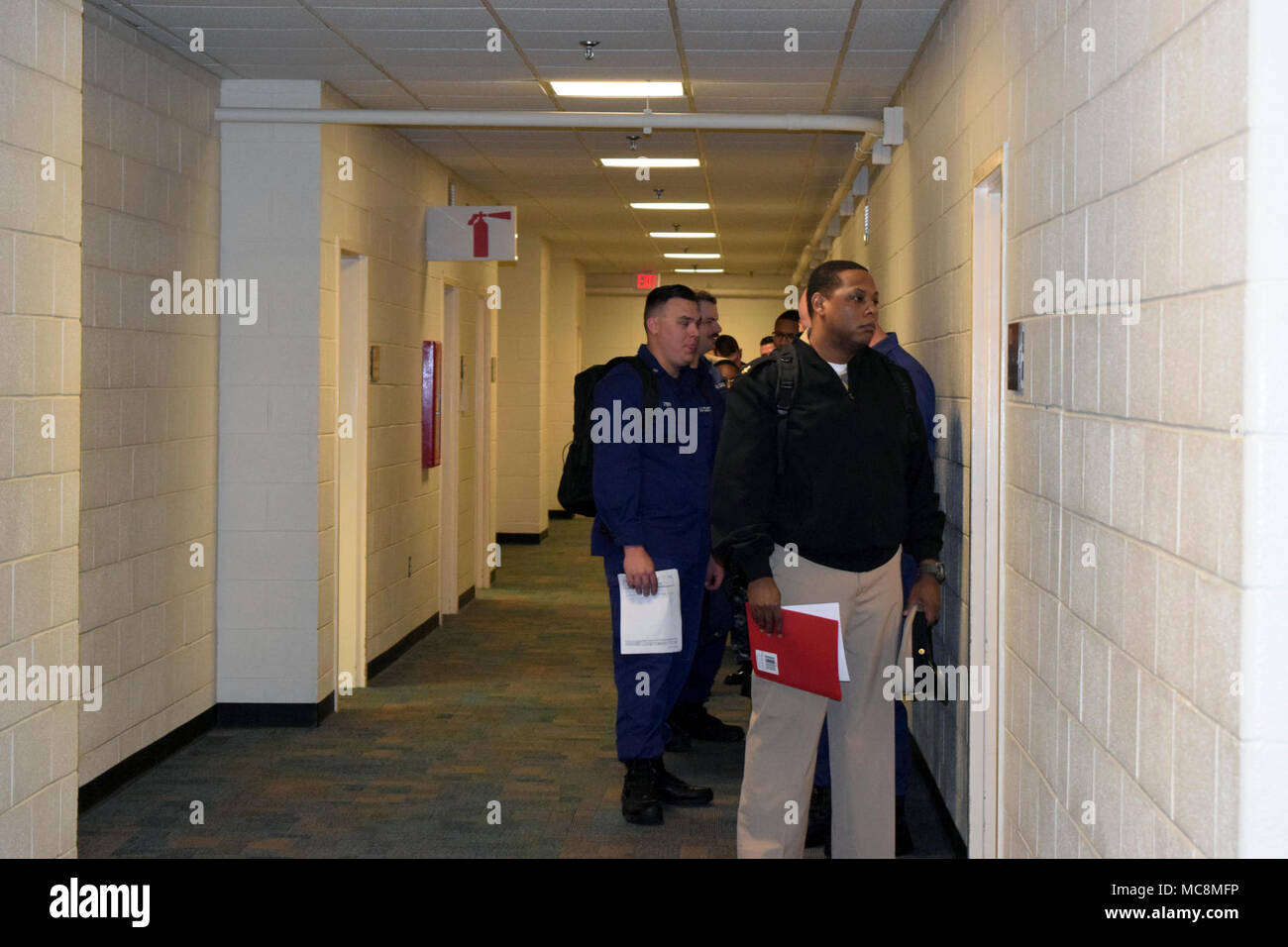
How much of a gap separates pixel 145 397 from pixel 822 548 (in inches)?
114

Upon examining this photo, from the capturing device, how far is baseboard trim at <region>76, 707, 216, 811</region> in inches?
178

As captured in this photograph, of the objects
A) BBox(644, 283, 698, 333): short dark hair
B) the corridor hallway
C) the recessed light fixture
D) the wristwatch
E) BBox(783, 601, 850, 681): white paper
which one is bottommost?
the corridor hallway

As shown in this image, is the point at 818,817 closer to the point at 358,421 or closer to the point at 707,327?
the point at 707,327

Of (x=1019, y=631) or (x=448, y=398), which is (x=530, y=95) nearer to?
(x=448, y=398)

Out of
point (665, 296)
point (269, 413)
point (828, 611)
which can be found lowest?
point (828, 611)

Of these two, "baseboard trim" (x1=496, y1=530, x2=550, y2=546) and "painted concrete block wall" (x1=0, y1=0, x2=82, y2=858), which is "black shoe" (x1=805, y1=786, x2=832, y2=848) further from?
"baseboard trim" (x1=496, y1=530, x2=550, y2=546)

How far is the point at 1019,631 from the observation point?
3.13 m

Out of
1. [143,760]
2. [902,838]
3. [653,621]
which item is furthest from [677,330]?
[143,760]

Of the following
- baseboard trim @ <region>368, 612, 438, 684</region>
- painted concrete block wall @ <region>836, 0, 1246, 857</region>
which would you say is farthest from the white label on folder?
baseboard trim @ <region>368, 612, 438, 684</region>

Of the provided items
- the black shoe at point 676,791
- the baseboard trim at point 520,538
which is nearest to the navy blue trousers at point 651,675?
the black shoe at point 676,791

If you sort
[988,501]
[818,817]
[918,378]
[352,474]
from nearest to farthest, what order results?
[988,501]
[918,378]
[818,817]
[352,474]

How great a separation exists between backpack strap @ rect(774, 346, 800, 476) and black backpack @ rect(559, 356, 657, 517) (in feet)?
3.39

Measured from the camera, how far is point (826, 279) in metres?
3.38
